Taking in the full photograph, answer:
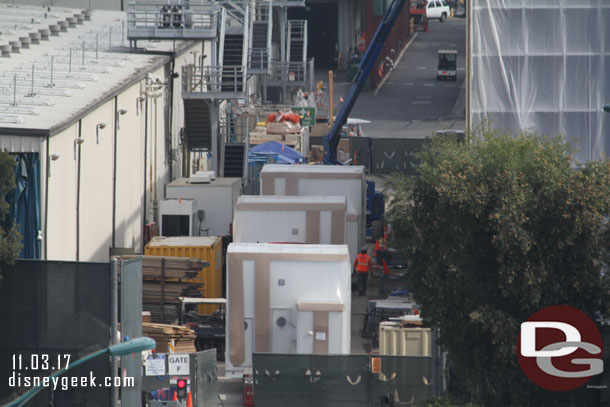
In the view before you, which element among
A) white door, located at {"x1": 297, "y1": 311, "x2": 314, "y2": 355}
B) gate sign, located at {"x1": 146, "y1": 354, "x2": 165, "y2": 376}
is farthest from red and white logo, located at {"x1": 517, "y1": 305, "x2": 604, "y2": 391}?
gate sign, located at {"x1": 146, "y1": 354, "x2": 165, "y2": 376}

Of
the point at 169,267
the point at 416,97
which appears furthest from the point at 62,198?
the point at 416,97

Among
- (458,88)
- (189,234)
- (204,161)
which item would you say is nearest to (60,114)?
(189,234)

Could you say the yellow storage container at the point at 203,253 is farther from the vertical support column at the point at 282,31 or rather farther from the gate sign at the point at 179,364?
the vertical support column at the point at 282,31

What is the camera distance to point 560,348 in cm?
2112

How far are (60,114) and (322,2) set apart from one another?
67.4 metres

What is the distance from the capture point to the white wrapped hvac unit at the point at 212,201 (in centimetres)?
3728

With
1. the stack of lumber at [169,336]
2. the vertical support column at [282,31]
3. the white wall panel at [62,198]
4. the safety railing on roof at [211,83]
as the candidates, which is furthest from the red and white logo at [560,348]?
the vertical support column at [282,31]

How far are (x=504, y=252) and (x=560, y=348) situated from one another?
104 inches

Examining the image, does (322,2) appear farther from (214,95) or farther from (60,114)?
(60,114)

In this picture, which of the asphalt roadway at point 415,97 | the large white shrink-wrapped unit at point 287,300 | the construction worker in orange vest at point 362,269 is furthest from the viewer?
the asphalt roadway at point 415,97

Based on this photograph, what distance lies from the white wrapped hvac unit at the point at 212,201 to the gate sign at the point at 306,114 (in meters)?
20.0

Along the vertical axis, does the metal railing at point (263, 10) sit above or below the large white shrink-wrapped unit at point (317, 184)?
above

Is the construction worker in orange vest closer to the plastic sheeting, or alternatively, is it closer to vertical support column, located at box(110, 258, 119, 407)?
A: the plastic sheeting

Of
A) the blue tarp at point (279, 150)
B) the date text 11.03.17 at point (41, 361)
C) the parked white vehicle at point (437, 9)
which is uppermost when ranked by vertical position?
the parked white vehicle at point (437, 9)
